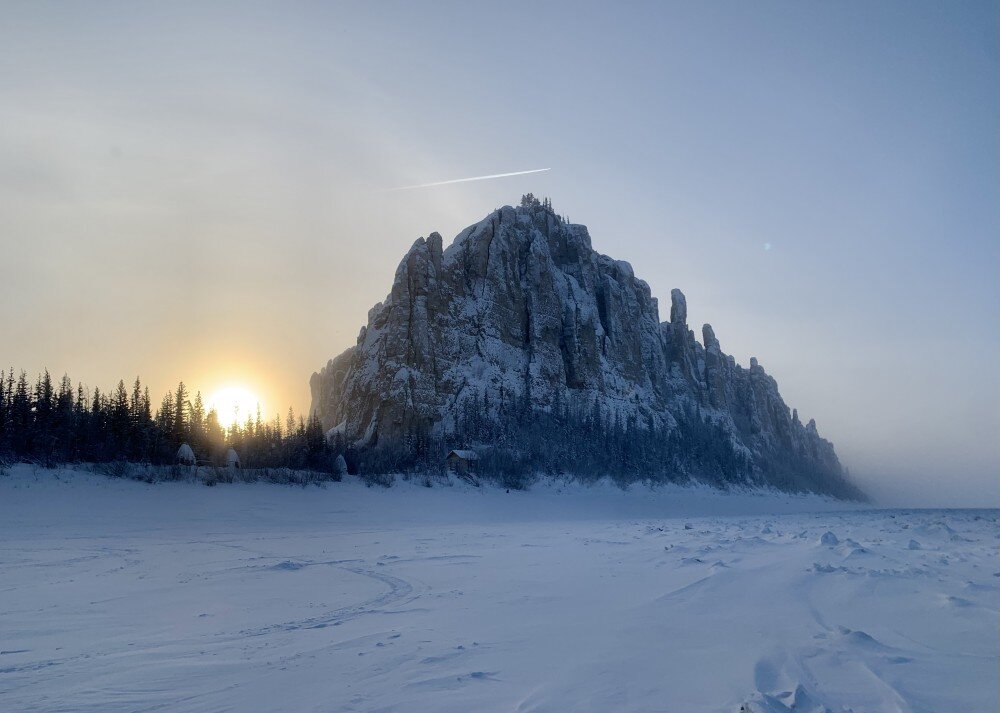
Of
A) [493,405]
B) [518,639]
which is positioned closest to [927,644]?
[518,639]

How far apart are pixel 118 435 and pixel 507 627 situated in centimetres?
4610

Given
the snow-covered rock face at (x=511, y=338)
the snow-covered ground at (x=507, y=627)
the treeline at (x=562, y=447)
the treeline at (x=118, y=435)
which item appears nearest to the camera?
the snow-covered ground at (x=507, y=627)

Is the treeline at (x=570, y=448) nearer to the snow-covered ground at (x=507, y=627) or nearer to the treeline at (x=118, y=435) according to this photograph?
the treeline at (x=118, y=435)

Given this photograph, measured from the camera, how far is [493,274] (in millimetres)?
93750

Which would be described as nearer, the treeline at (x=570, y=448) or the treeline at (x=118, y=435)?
the treeline at (x=118, y=435)

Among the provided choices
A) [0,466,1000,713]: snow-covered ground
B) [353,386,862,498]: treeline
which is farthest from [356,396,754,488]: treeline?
[0,466,1000,713]: snow-covered ground

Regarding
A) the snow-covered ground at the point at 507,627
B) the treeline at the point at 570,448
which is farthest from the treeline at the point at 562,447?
the snow-covered ground at the point at 507,627

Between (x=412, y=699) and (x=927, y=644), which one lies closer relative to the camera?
(x=412, y=699)

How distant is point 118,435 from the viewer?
44.5m

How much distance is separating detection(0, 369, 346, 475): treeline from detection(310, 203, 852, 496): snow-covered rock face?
76.5ft

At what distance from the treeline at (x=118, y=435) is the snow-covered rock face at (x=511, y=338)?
23.3 meters

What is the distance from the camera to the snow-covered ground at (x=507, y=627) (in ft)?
17.4

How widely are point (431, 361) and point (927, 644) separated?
3149 inches

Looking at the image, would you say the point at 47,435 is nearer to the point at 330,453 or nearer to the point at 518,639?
the point at 330,453
